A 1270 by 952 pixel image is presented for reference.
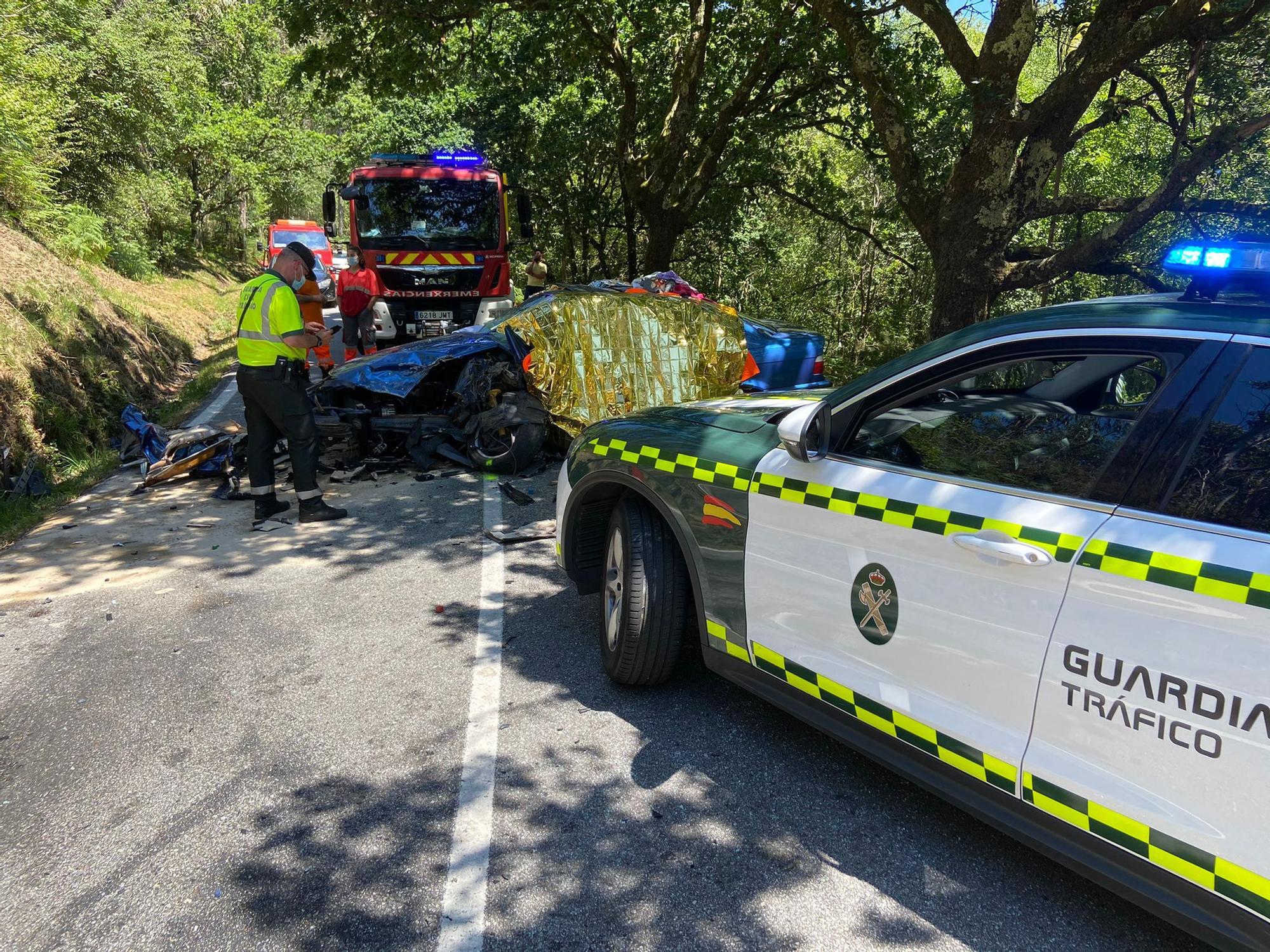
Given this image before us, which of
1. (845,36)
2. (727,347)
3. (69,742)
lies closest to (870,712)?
(69,742)

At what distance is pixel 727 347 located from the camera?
773 centimetres

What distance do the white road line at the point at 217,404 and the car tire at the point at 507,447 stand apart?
3.15 m

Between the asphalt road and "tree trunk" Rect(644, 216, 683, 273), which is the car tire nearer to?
the asphalt road

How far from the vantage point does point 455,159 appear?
11586 millimetres

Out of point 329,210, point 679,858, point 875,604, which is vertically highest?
point 329,210

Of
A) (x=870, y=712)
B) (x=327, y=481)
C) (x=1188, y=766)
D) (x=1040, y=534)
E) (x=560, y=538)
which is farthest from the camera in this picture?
(x=327, y=481)

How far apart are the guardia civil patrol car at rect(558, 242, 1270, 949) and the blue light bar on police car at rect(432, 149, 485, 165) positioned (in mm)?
9728

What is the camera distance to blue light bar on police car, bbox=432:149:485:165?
37.9ft

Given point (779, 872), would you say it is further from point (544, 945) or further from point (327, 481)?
point (327, 481)

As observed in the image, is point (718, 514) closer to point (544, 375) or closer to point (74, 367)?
point (544, 375)

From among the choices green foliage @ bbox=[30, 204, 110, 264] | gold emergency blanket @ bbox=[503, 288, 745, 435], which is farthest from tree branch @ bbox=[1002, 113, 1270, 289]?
green foliage @ bbox=[30, 204, 110, 264]

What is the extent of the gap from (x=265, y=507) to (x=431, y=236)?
6.43m

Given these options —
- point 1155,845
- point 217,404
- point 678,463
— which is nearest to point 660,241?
point 217,404

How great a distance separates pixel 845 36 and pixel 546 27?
24.3ft
